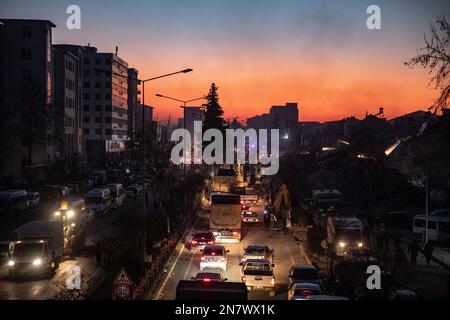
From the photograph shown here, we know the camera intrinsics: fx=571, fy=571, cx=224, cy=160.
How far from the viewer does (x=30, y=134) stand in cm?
5856

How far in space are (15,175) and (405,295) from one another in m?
53.4

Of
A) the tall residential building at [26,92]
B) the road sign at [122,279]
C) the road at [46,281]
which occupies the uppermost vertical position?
the tall residential building at [26,92]

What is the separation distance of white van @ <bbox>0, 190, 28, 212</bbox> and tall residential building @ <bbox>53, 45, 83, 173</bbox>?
29628 mm

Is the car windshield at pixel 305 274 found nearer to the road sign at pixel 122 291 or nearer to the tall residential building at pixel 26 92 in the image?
the road sign at pixel 122 291

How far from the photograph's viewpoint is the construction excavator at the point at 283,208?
128 ft

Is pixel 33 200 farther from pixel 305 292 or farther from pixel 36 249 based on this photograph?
pixel 305 292

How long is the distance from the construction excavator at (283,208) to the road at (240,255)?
1.39m

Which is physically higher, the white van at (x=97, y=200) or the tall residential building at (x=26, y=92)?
the tall residential building at (x=26, y=92)

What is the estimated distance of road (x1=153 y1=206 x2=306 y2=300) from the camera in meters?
19.9

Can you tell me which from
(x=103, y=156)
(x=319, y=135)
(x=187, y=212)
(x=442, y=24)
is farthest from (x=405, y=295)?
(x=319, y=135)

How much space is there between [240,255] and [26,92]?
38.9 meters

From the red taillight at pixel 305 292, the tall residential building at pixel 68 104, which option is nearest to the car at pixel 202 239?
the red taillight at pixel 305 292

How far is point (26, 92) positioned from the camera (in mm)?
58812

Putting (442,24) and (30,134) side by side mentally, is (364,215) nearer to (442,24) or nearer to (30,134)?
(442,24)
